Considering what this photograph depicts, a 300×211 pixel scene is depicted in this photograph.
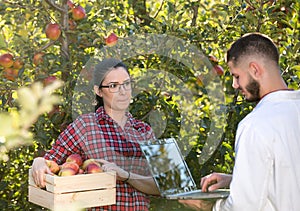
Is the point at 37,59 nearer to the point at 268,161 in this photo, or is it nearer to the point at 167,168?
the point at 167,168

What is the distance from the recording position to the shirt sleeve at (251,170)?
1.64 m

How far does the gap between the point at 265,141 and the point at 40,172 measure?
90cm

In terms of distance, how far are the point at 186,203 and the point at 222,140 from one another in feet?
4.15

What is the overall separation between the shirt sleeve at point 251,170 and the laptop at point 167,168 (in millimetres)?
348

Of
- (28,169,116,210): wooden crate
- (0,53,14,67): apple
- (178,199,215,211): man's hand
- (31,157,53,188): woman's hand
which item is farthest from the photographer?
(0,53,14,67): apple

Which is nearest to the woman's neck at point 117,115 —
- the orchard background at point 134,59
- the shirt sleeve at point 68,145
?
the shirt sleeve at point 68,145

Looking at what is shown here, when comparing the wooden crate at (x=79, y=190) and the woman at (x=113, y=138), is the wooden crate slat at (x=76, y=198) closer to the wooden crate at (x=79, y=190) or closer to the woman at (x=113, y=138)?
the wooden crate at (x=79, y=190)

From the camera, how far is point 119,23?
3.25m

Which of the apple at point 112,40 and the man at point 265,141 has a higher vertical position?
the apple at point 112,40

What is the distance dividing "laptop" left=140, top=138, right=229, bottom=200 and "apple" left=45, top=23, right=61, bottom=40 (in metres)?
1.00

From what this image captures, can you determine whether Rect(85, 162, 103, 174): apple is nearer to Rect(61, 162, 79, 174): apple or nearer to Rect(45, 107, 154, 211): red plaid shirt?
Rect(61, 162, 79, 174): apple

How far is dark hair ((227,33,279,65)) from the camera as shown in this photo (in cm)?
182

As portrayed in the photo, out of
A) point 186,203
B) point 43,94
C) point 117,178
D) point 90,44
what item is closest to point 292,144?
point 186,203

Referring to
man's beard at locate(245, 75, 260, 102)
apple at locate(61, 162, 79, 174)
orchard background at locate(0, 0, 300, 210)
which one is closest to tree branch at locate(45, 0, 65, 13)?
orchard background at locate(0, 0, 300, 210)
